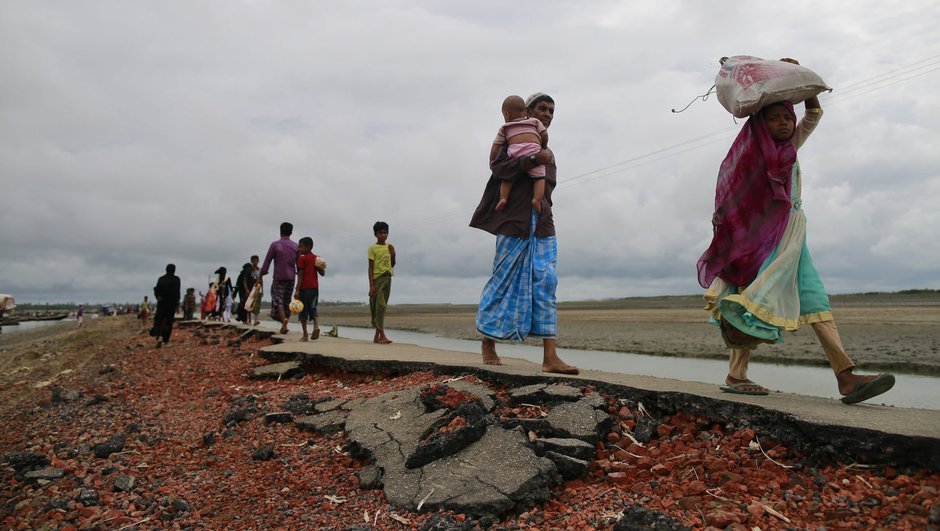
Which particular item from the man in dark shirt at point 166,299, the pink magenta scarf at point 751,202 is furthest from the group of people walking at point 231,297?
the pink magenta scarf at point 751,202

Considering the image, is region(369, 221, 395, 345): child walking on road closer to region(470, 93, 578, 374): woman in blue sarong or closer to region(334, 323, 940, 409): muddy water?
region(334, 323, 940, 409): muddy water

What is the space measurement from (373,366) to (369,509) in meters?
2.91

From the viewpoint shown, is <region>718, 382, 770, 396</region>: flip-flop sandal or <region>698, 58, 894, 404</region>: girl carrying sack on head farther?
<region>718, 382, 770, 396</region>: flip-flop sandal

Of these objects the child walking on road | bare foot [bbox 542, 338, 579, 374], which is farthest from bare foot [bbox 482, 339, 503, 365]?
the child walking on road

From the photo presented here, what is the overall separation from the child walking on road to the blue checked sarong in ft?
15.2

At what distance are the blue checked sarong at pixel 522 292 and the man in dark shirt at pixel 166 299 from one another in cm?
873

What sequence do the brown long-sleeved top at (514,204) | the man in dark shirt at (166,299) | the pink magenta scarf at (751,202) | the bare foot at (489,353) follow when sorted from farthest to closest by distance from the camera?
the man in dark shirt at (166,299) < the bare foot at (489,353) < the brown long-sleeved top at (514,204) < the pink magenta scarf at (751,202)

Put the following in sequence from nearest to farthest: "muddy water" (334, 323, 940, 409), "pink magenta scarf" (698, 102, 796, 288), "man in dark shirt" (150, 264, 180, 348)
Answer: "pink magenta scarf" (698, 102, 796, 288)
"muddy water" (334, 323, 940, 409)
"man in dark shirt" (150, 264, 180, 348)

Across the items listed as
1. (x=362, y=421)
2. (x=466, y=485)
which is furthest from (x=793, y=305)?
(x=362, y=421)

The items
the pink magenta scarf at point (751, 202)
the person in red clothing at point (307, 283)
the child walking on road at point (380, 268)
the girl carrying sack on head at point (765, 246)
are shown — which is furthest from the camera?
the person in red clothing at point (307, 283)

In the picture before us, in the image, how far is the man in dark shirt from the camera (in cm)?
1103

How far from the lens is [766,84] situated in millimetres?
3252

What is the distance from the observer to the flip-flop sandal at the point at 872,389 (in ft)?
9.78

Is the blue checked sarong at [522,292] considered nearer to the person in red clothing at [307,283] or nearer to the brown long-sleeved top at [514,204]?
the brown long-sleeved top at [514,204]
